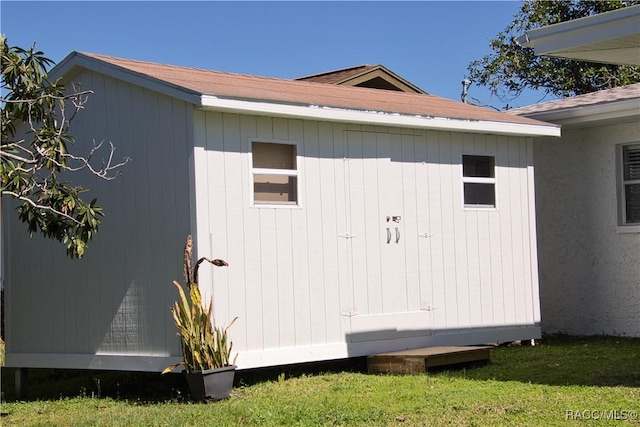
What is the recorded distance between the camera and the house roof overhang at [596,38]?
25.7ft

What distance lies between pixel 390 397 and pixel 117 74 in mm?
4091

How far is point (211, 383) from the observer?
8.15 meters

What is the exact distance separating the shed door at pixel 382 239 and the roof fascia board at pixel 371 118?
23cm

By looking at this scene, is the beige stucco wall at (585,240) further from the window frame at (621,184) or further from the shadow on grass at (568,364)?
the shadow on grass at (568,364)

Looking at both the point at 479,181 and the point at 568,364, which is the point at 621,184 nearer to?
the point at 479,181

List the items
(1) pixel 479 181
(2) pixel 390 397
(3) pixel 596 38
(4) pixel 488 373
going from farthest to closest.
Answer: (1) pixel 479 181
(4) pixel 488 373
(3) pixel 596 38
(2) pixel 390 397

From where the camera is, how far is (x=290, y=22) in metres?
21.1

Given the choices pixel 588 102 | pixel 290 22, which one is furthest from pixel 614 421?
pixel 290 22

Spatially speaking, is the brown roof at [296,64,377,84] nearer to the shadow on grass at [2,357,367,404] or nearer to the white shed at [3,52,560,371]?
the white shed at [3,52,560,371]

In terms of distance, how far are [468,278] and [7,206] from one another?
515cm

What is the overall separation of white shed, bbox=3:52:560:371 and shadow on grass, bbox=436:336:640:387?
607 millimetres

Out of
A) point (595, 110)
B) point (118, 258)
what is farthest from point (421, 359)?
point (595, 110)

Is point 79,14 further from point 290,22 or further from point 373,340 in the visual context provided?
point 373,340

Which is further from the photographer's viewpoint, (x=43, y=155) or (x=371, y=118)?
(x=371, y=118)
